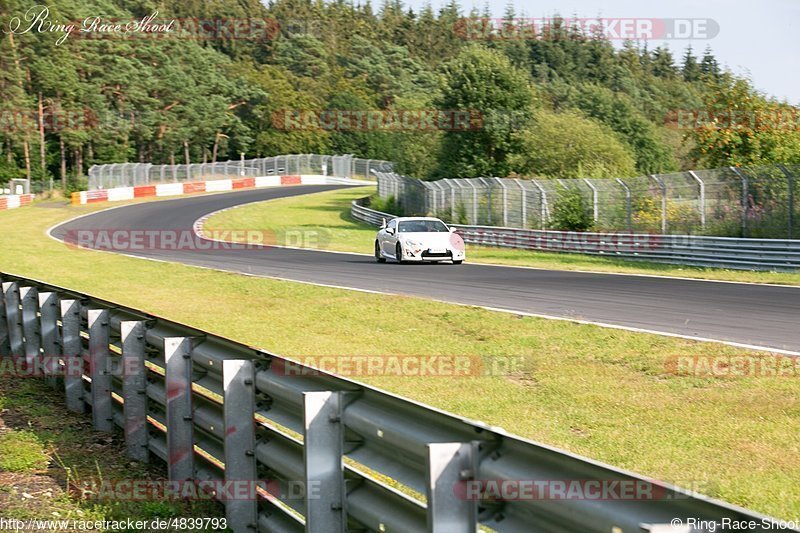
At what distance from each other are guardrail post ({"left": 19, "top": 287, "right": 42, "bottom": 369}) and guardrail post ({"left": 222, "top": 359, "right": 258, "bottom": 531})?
17.4ft

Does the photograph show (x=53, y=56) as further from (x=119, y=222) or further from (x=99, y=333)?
(x=99, y=333)

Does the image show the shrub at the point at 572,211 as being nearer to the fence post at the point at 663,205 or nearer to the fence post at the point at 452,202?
the fence post at the point at 663,205

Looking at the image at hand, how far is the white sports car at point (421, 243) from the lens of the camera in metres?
26.9

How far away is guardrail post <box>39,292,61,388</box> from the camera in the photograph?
32.4ft

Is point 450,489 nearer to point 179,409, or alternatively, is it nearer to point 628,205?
point 179,409

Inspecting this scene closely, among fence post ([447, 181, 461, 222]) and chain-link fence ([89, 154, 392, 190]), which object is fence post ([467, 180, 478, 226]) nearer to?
fence post ([447, 181, 461, 222])

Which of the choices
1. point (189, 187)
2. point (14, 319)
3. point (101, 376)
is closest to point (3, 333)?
point (14, 319)

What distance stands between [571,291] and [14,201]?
50.6 m

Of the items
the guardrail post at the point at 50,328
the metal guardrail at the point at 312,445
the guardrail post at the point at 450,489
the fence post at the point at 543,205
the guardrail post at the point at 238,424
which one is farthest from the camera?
the fence post at the point at 543,205

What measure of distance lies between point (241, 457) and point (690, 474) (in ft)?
9.68

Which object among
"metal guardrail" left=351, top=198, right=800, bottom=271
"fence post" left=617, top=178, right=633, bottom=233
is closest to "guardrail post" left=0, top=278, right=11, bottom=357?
"metal guardrail" left=351, top=198, right=800, bottom=271

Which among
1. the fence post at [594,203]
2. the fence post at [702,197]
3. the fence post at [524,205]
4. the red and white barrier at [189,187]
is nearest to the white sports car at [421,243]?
the fence post at [702,197]

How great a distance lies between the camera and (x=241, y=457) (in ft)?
18.9

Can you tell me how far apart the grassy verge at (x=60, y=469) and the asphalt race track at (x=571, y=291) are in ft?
22.7
